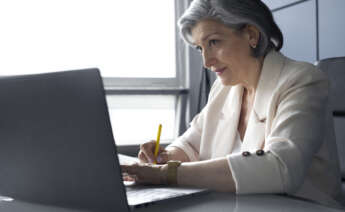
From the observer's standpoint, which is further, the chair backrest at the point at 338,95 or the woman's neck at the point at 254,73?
the woman's neck at the point at 254,73

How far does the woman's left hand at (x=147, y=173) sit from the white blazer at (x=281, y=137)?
0.16 meters

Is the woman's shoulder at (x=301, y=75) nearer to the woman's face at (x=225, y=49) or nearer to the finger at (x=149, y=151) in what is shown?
the woman's face at (x=225, y=49)

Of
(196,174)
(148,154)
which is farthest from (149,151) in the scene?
(196,174)

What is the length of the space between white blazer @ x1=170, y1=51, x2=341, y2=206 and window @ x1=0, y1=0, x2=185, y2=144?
5.52 ft

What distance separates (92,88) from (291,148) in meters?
0.58

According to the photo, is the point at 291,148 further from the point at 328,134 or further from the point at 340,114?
the point at 340,114

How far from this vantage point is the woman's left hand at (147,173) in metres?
0.90

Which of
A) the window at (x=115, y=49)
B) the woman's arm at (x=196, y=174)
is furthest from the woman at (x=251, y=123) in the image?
the window at (x=115, y=49)

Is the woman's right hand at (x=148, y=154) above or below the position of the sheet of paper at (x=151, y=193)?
below

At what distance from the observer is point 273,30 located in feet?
4.43

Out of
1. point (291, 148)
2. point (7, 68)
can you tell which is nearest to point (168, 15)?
point (7, 68)

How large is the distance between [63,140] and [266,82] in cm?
80

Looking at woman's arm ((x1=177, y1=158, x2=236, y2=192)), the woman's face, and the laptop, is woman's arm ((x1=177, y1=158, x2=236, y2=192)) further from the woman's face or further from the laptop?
the woman's face

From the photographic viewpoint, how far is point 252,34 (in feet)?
4.40
